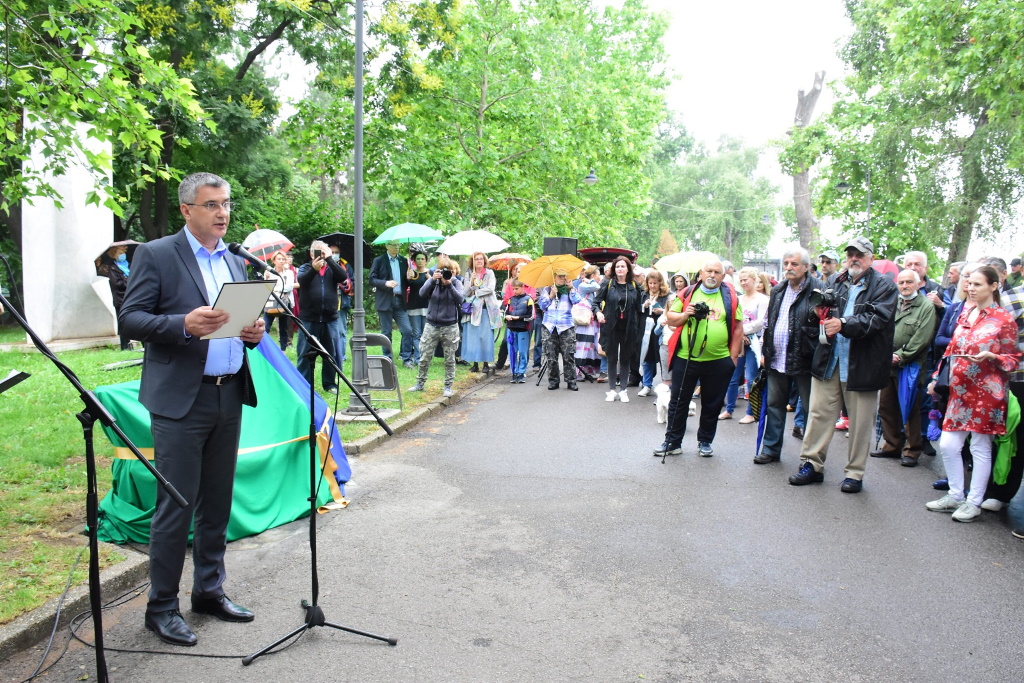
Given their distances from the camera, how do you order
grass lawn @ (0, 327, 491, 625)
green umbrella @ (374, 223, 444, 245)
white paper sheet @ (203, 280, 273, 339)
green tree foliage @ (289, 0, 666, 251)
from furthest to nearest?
green tree foliage @ (289, 0, 666, 251)
green umbrella @ (374, 223, 444, 245)
grass lawn @ (0, 327, 491, 625)
white paper sheet @ (203, 280, 273, 339)

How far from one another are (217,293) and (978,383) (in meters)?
5.52

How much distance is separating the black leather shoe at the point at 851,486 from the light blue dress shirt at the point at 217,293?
5283 millimetres

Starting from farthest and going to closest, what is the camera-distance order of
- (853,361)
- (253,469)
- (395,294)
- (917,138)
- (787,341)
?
1. (917,138)
2. (395,294)
3. (787,341)
4. (853,361)
5. (253,469)

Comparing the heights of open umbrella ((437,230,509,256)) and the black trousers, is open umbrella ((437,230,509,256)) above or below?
above

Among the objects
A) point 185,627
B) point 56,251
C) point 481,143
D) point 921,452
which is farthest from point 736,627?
point 481,143

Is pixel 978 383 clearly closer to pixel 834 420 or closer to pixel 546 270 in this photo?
pixel 834 420

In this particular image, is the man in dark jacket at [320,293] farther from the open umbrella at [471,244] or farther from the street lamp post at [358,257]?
the open umbrella at [471,244]

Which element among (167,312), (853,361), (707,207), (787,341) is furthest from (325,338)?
(707,207)

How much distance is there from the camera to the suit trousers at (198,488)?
3.89 m

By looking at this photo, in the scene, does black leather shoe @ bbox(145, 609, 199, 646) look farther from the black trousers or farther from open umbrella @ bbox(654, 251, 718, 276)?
open umbrella @ bbox(654, 251, 718, 276)

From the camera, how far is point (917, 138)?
74.2 ft

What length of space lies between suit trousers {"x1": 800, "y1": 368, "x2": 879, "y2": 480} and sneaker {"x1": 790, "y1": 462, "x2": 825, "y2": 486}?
0.13 feet

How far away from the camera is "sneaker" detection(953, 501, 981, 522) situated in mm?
6215

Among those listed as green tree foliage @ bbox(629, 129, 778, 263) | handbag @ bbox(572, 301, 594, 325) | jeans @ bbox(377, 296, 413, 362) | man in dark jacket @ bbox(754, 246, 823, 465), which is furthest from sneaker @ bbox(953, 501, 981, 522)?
green tree foliage @ bbox(629, 129, 778, 263)
